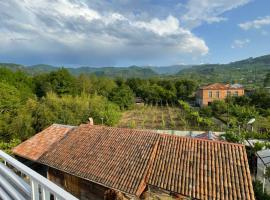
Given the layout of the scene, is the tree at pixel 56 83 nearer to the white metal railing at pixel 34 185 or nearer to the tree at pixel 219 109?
the tree at pixel 219 109

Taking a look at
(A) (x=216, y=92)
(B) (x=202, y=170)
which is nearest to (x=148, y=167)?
(B) (x=202, y=170)

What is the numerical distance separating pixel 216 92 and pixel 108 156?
1625 inches

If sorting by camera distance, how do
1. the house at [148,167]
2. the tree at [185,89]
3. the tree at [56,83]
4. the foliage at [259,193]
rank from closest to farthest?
the house at [148,167]
the foliage at [259,193]
the tree at [56,83]
the tree at [185,89]

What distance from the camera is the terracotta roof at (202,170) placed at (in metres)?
7.35

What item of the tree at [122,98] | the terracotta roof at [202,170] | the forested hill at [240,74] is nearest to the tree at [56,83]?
the tree at [122,98]

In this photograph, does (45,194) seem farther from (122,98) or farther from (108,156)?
(122,98)

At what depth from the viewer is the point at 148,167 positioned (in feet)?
28.3

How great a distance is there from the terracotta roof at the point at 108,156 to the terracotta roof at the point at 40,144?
1632mm

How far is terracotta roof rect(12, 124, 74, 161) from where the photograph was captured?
12902 mm

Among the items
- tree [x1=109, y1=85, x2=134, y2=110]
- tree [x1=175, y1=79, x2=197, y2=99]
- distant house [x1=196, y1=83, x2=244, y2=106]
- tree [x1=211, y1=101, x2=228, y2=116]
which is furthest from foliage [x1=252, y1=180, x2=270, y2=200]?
tree [x1=175, y1=79, x2=197, y2=99]

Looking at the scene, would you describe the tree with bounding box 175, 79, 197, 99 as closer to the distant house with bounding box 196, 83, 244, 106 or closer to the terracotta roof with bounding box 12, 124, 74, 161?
the distant house with bounding box 196, 83, 244, 106

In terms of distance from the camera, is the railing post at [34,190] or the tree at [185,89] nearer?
the railing post at [34,190]

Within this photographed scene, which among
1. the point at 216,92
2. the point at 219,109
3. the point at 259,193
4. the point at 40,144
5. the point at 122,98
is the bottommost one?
the point at 219,109

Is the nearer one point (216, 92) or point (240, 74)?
point (216, 92)
